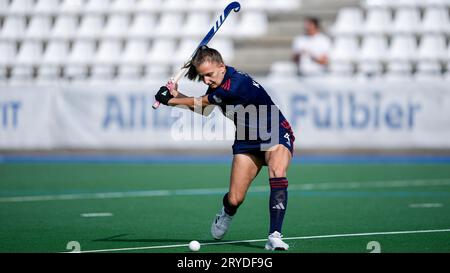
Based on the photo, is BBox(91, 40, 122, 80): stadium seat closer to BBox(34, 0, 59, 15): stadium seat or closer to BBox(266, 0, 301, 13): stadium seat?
BBox(34, 0, 59, 15): stadium seat

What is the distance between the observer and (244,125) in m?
9.98

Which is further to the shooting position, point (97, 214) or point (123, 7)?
point (123, 7)

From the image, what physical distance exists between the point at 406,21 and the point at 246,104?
15.9 metres

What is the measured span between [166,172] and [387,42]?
8451 mm

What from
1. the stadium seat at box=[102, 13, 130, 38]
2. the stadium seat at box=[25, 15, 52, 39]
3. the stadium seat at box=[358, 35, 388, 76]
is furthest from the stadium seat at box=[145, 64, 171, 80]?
the stadium seat at box=[358, 35, 388, 76]

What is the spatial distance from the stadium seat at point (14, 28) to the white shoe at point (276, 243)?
19.9 m

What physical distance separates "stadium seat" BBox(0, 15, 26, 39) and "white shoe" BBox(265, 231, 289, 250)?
19870mm

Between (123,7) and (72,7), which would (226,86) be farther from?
(72,7)

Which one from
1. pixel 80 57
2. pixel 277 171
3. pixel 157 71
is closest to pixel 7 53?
pixel 80 57

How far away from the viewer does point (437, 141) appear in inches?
874

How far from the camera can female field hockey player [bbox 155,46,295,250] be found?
9688mm

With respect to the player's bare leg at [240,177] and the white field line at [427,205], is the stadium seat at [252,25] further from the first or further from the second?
the player's bare leg at [240,177]
